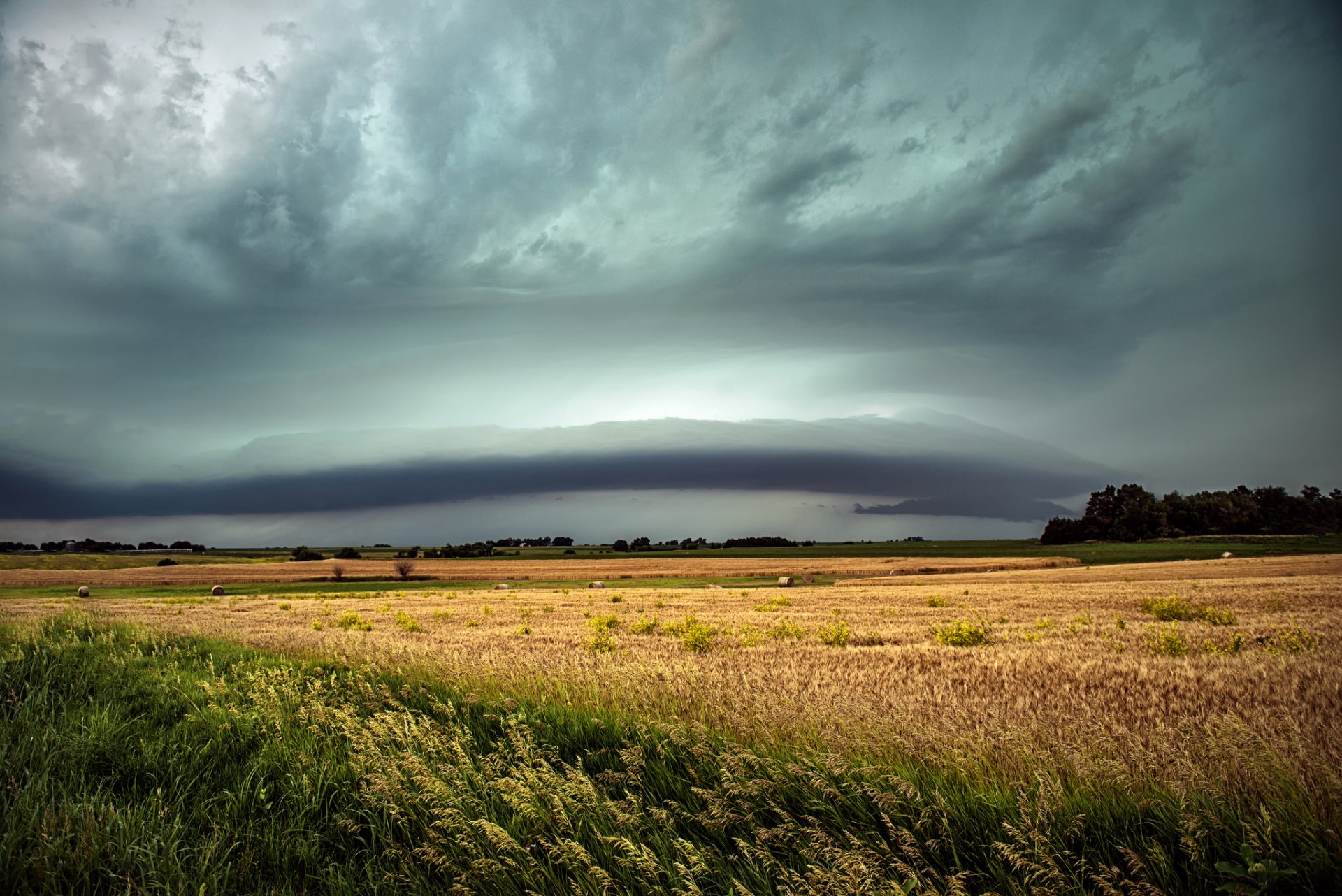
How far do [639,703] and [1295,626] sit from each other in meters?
19.4

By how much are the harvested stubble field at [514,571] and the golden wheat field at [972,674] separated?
2149 inches

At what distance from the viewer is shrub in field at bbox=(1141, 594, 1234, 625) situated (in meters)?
20.3

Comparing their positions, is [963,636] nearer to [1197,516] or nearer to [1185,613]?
[1185,613]

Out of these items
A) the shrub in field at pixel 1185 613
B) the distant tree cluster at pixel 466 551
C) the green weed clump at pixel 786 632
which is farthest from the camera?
the distant tree cluster at pixel 466 551

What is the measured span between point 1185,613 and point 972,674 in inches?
607

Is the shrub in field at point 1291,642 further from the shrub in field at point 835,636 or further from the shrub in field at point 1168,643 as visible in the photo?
the shrub in field at point 835,636

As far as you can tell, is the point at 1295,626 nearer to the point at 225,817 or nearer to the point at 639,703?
the point at 639,703

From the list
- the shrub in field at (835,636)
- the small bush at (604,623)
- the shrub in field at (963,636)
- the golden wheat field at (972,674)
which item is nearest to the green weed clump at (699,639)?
the golden wheat field at (972,674)

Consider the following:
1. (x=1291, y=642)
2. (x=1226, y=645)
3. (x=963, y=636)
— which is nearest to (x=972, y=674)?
(x=963, y=636)

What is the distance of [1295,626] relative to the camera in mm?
17516

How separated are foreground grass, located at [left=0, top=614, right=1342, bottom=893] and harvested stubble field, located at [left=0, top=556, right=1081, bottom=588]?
71.5 metres

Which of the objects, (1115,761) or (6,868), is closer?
(6,868)

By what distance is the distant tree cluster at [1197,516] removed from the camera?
162 metres

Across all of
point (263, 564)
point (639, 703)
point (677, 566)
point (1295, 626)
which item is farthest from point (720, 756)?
point (263, 564)
